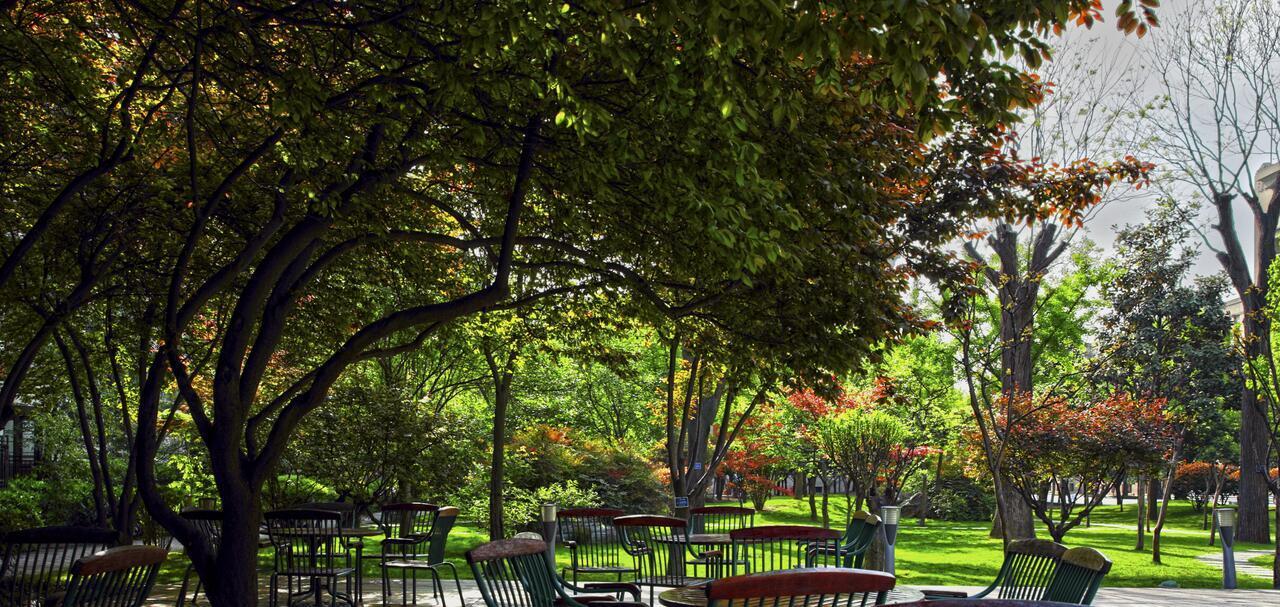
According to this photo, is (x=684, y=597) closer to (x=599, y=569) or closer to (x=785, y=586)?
(x=785, y=586)

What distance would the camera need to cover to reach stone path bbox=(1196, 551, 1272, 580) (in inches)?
654

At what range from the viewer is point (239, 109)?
820 centimetres

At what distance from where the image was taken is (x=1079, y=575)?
4.86m

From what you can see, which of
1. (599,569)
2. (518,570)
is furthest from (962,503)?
(518,570)

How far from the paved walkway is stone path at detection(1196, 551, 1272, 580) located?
422cm

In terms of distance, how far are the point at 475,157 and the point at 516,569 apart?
3735 mm

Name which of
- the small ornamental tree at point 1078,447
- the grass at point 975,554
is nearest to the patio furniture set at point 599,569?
the grass at point 975,554

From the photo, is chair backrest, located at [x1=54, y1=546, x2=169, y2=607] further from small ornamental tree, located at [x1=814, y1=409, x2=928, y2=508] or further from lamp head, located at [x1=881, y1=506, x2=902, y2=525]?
small ornamental tree, located at [x1=814, y1=409, x2=928, y2=508]

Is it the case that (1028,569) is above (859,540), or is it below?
above

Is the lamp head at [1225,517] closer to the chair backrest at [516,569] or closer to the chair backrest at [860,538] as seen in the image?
the chair backrest at [860,538]

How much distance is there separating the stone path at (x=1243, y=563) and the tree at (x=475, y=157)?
453 inches

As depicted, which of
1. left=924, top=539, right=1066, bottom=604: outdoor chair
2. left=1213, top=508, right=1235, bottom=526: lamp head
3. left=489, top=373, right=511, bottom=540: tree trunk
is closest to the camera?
left=924, top=539, right=1066, bottom=604: outdoor chair

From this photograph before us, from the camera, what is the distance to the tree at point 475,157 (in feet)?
17.4

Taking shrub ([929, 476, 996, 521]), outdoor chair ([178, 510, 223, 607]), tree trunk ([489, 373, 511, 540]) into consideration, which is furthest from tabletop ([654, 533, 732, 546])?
shrub ([929, 476, 996, 521])
